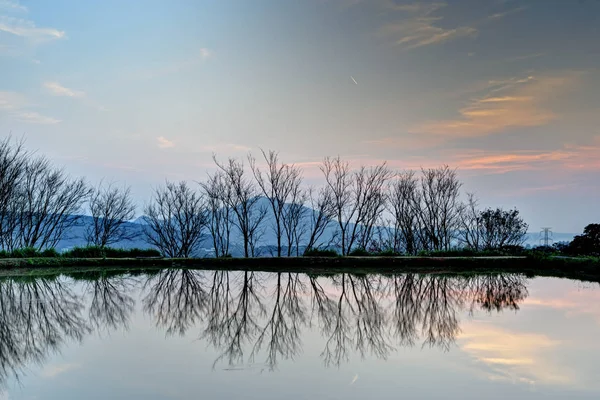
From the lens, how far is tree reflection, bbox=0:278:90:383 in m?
5.43

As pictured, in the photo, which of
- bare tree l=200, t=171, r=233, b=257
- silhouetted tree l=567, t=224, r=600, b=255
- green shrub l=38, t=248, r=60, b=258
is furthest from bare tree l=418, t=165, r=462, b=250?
green shrub l=38, t=248, r=60, b=258

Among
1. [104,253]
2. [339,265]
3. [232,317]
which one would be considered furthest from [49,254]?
[232,317]

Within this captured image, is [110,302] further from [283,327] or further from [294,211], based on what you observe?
[294,211]

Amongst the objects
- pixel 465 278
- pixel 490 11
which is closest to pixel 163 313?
pixel 465 278

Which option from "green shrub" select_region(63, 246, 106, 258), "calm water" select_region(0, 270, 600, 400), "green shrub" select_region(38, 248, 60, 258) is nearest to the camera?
"calm water" select_region(0, 270, 600, 400)

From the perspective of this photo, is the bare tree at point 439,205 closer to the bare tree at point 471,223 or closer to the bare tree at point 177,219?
the bare tree at point 471,223

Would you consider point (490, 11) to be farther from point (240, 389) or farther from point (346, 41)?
point (240, 389)

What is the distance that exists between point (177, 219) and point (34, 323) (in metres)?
19.6

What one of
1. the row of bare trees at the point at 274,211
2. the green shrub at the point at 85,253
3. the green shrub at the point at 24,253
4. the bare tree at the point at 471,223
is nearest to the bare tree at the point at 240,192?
the row of bare trees at the point at 274,211

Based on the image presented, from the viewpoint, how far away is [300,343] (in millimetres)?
5938

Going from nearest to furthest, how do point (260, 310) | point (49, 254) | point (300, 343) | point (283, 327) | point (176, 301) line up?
point (300, 343) < point (283, 327) < point (260, 310) < point (176, 301) < point (49, 254)

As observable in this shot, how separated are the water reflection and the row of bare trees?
32.5 ft

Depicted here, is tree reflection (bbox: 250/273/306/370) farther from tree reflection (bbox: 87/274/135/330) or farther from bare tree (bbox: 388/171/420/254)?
bare tree (bbox: 388/171/420/254)

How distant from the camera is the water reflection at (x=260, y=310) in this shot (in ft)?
19.0
